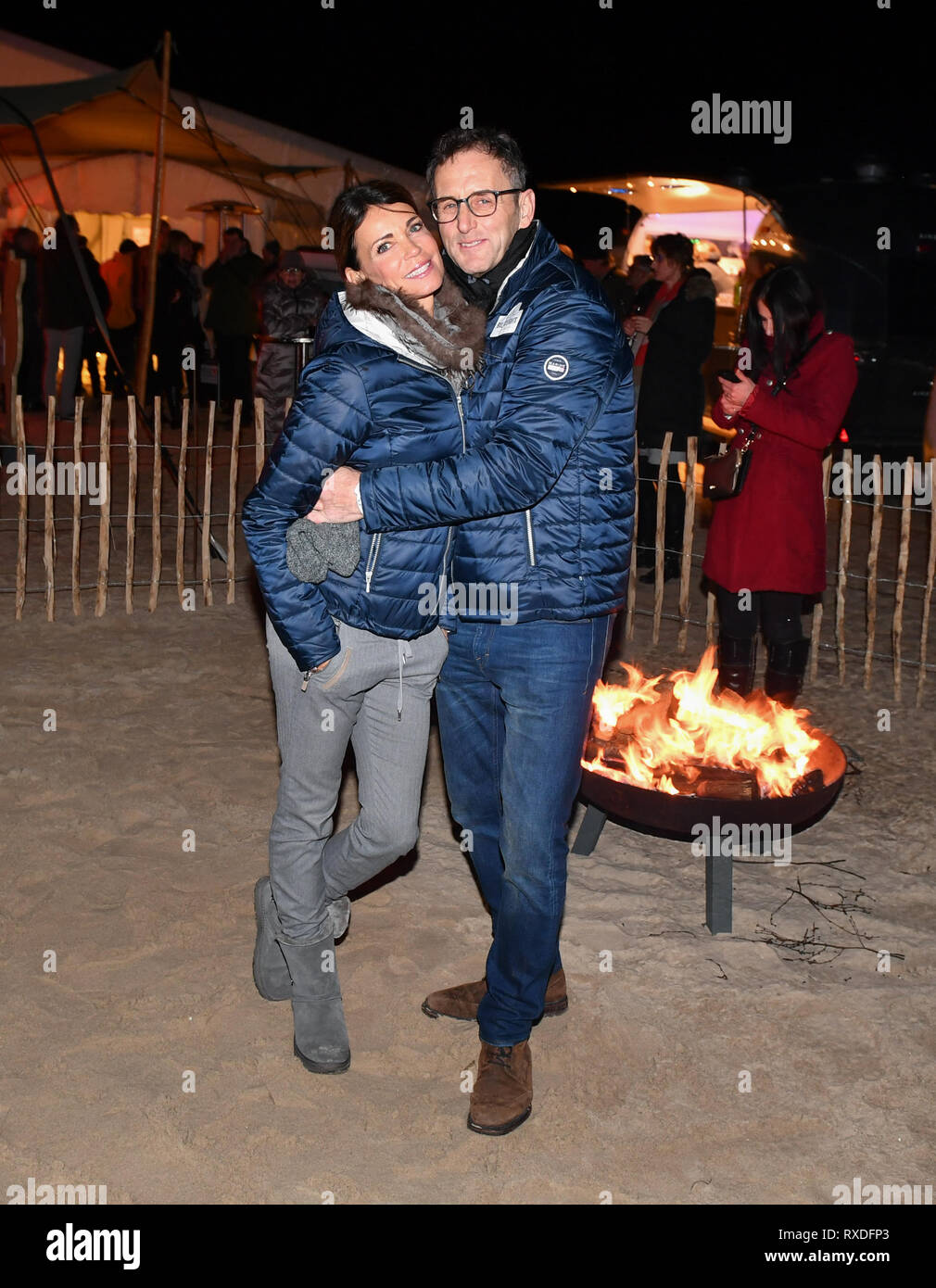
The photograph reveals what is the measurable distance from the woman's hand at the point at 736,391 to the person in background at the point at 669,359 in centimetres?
279

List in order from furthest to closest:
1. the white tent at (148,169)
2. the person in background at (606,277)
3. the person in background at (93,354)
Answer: the person in background at (93,354), the white tent at (148,169), the person in background at (606,277)

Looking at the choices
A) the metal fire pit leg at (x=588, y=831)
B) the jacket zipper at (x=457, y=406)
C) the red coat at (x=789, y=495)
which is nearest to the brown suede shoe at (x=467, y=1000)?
the metal fire pit leg at (x=588, y=831)

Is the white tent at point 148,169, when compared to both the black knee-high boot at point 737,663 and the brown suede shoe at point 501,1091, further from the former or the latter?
the brown suede shoe at point 501,1091

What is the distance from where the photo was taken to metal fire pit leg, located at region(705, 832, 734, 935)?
12.5 ft

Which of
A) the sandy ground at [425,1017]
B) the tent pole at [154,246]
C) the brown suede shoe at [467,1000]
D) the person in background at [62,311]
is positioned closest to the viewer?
the sandy ground at [425,1017]

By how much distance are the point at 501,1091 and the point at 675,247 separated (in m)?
5.90

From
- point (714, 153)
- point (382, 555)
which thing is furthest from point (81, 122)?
point (714, 153)

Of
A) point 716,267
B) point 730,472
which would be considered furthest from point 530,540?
point 716,267

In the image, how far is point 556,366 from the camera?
2496mm

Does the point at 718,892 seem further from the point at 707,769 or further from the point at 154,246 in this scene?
the point at 154,246

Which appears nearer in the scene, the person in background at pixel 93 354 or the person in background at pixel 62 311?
the person in background at pixel 62 311

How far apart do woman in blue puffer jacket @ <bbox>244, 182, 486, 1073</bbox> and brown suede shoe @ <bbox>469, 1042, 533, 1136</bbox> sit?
0.57 metres

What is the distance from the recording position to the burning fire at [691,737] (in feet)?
12.5

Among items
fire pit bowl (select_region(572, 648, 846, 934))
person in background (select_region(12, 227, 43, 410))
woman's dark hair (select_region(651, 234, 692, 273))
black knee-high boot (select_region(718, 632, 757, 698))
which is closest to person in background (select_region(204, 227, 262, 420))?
person in background (select_region(12, 227, 43, 410))
